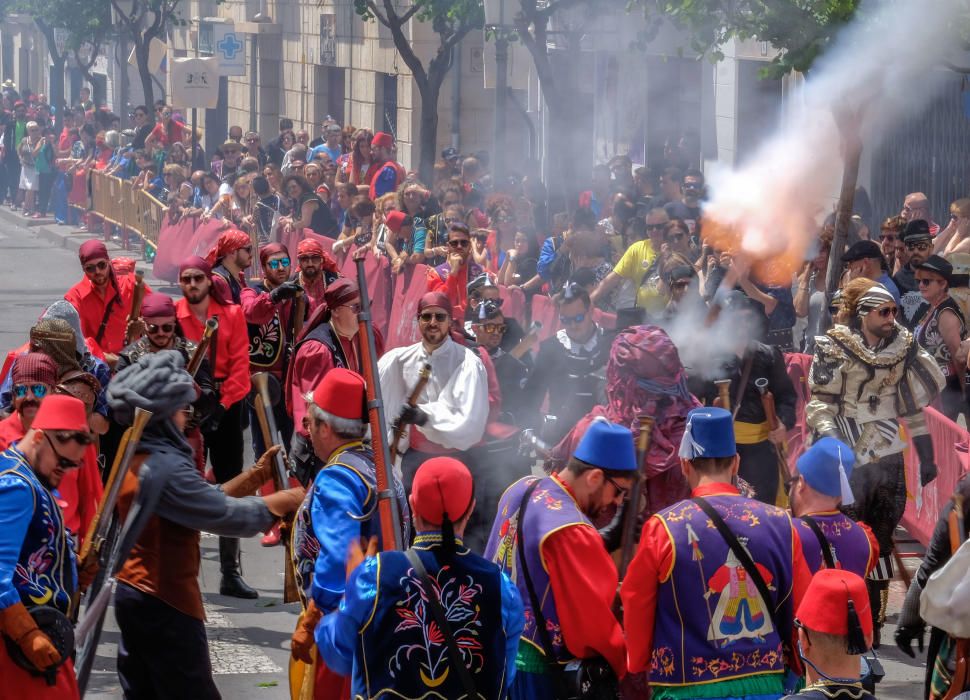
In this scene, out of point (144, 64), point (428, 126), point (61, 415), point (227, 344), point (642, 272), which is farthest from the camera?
point (144, 64)

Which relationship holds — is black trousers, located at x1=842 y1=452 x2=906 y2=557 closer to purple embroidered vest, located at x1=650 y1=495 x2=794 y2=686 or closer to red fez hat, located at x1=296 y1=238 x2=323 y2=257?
purple embroidered vest, located at x1=650 y1=495 x2=794 y2=686

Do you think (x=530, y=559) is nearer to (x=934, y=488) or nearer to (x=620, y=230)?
(x=934, y=488)

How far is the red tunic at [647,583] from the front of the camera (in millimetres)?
5160

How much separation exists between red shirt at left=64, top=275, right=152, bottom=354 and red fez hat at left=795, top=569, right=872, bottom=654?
6.62m

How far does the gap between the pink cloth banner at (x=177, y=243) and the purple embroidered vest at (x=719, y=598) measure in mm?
16616

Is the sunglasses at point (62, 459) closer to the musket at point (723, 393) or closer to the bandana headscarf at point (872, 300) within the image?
the musket at point (723, 393)

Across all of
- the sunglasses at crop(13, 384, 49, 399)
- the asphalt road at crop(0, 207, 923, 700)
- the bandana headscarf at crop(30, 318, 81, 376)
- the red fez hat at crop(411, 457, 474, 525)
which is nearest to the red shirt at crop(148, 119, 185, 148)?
the asphalt road at crop(0, 207, 923, 700)

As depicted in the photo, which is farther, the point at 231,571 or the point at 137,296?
the point at 137,296

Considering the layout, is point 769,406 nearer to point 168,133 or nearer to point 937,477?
point 937,477

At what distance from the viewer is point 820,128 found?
12.8 metres

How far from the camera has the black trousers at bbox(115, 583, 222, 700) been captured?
6.13 metres

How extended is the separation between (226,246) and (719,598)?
232 inches

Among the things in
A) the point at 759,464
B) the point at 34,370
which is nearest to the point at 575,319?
the point at 759,464

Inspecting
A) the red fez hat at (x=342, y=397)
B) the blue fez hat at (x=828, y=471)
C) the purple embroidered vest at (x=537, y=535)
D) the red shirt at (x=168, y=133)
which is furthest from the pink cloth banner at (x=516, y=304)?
the red shirt at (x=168, y=133)
